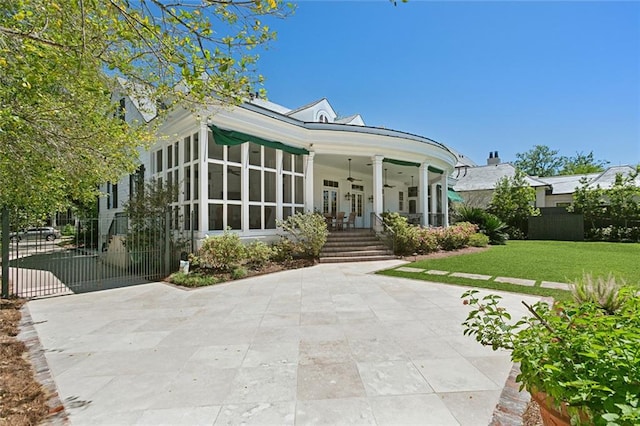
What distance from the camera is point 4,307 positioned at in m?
6.02

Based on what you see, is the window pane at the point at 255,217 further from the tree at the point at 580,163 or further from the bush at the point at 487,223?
the tree at the point at 580,163

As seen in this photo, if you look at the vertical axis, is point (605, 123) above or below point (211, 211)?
above

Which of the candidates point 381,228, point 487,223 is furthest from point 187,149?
point 487,223

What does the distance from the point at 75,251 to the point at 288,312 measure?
923 cm

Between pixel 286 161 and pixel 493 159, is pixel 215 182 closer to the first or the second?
pixel 286 161

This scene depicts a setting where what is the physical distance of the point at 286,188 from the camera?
470 inches

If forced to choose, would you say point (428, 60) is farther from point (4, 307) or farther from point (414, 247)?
point (4, 307)

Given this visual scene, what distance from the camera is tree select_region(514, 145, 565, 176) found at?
49094 millimetres

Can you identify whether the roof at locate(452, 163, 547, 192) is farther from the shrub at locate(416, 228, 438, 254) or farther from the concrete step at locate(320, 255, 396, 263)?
the concrete step at locate(320, 255, 396, 263)

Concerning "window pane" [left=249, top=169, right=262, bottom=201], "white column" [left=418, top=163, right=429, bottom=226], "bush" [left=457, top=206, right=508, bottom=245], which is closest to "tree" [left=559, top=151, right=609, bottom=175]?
"bush" [left=457, top=206, right=508, bottom=245]

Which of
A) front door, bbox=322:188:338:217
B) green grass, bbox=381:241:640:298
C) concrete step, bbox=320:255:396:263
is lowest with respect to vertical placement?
green grass, bbox=381:241:640:298

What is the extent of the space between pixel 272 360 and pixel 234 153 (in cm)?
915

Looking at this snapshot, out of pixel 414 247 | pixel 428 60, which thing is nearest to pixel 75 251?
pixel 414 247

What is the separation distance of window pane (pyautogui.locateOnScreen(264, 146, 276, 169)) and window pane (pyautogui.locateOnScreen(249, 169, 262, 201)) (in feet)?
2.56
